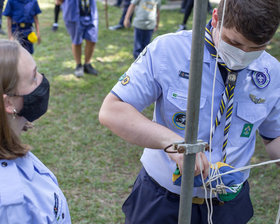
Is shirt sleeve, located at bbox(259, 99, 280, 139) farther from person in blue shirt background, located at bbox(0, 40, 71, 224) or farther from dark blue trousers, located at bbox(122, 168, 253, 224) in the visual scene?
person in blue shirt background, located at bbox(0, 40, 71, 224)

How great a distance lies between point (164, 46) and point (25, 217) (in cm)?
91

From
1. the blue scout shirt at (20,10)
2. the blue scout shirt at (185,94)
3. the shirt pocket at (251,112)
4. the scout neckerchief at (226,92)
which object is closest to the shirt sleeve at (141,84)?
the blue scout shirt at (185,94)

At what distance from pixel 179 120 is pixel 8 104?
730mm

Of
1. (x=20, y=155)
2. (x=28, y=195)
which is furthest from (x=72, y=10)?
(x=28, y=195)

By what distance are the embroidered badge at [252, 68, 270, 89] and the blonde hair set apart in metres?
1.04

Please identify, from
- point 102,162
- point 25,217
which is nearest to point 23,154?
point 25,217

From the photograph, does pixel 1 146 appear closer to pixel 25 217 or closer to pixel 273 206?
pixel 25 217

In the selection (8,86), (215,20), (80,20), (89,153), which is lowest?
(89,153)

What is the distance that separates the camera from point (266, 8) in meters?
1.39

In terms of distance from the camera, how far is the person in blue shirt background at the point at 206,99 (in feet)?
4.76

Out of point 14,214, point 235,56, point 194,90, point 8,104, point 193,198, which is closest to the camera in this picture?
point 194,90

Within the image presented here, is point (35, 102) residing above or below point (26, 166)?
above

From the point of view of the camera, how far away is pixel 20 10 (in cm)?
485

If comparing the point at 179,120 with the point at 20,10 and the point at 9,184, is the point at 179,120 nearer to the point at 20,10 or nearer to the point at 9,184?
the point at 9,184
